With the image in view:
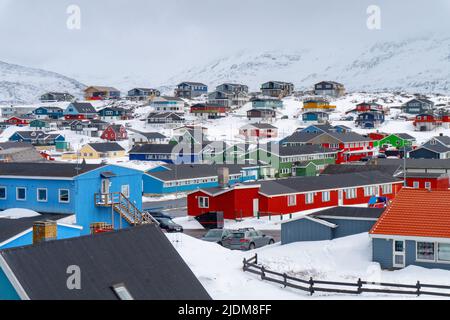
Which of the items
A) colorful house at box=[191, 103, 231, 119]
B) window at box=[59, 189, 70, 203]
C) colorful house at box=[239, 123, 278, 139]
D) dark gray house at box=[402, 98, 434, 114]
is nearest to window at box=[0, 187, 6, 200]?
window at box=[59, 189, 70, 203]

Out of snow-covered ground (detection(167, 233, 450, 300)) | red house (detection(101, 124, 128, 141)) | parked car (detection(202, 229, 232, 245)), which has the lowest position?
parked car (detection(202, 229, 232, 245))

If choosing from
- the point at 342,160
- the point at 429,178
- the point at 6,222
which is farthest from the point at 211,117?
the point at 6,222

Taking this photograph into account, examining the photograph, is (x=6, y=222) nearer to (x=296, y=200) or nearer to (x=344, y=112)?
(x=296, y=200)

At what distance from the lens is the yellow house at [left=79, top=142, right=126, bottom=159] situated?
342 ft

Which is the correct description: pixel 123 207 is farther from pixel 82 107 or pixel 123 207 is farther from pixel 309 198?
pixel 82 107

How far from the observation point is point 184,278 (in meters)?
17.5

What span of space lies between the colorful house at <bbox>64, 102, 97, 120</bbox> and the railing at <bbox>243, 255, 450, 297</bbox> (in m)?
140

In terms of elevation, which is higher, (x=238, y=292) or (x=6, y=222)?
(x=6, y=222)

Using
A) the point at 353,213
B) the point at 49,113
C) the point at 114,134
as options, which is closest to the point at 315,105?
the point at 114,134

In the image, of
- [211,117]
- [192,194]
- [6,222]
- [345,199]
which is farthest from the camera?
[211,117]

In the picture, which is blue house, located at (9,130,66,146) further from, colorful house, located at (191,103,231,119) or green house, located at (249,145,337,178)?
green house, located at (249,145,337,178)

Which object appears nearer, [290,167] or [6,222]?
[6,222]

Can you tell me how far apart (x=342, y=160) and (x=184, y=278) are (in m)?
83.9

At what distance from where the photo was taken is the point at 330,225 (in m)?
33.4
